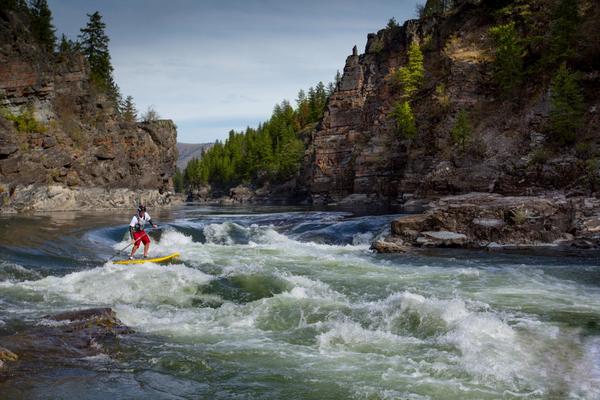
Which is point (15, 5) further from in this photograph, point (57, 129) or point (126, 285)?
point (126, 285)

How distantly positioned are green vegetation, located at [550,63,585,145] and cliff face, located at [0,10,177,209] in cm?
4759

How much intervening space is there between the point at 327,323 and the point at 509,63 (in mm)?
39314

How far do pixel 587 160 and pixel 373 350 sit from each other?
25391mm

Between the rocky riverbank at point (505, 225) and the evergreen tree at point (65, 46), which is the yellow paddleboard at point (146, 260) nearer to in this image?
the rocky riverbank at point (505, 225)

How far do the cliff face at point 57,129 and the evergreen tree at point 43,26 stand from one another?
135 inches

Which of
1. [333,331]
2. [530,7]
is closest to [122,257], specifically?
[333,331]

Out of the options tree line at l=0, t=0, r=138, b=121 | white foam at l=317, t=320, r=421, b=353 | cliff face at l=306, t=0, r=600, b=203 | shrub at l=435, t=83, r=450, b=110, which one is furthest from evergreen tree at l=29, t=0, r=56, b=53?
white foam at l=317, t=320, r=421, b=353

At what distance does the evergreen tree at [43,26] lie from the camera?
65.5 meters

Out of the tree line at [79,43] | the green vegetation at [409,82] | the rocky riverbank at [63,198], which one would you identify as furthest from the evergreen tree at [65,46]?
the green vegetation at [409,82]

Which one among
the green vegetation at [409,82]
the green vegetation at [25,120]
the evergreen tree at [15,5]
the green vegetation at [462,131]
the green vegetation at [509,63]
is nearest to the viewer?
the green vegetation at [462,131]

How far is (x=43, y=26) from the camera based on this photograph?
67.3m

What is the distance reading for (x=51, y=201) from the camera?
5009 cm

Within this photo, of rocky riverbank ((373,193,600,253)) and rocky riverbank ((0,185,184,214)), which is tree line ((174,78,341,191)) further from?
rocky riverbank ((373,193,600,253))

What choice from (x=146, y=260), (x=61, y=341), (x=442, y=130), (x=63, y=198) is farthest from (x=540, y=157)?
(x=63, y=198)
